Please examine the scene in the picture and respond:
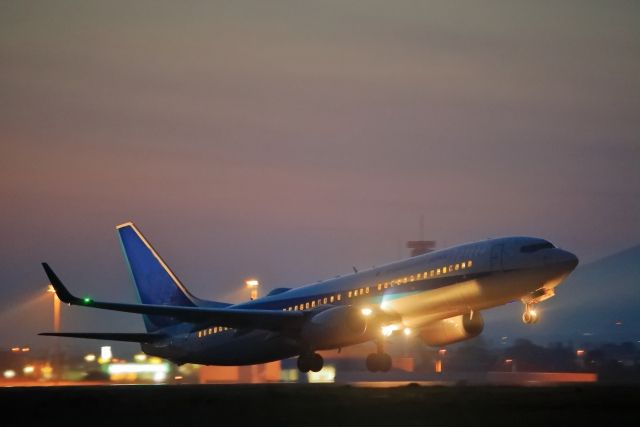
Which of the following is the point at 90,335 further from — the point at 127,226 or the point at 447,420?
the point at 447,420

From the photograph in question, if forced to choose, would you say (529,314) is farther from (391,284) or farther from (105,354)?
(105,354)

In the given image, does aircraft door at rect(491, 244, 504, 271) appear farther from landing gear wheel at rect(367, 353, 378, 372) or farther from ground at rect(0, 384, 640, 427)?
ground at rect(0, 384, 640, 427)

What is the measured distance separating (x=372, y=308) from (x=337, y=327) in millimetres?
1963

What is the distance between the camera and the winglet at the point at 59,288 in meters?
42.2

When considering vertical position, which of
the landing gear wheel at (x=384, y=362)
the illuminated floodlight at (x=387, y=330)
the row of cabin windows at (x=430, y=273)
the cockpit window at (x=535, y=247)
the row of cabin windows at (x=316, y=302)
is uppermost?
the cockpit window at (x=535, y=247)

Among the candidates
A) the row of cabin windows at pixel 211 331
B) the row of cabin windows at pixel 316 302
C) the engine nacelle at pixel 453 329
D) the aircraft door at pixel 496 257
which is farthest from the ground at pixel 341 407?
the row of cabin windows at pixel 211 331

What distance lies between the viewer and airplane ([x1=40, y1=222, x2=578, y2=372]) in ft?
146

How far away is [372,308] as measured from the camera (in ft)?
153

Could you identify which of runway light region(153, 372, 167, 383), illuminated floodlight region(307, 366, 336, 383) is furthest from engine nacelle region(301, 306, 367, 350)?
runway light region(153, 372, 167, 383)

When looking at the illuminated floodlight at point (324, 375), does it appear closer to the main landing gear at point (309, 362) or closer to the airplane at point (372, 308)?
the airplane at point (372, 308)

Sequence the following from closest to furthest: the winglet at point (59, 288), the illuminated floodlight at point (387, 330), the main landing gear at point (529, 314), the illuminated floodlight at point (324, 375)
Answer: the winglet at point (59, 288) < the main landing gear at point (529, 314) < the illuminated floodlight at point (387, 330) < the illuminated floodlight at point (324, 375)

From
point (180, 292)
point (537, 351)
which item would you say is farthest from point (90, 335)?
point (537, 351)

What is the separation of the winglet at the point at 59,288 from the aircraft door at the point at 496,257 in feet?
58.2

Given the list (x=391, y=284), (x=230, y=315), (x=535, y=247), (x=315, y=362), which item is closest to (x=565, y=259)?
(x=535, y=247)
